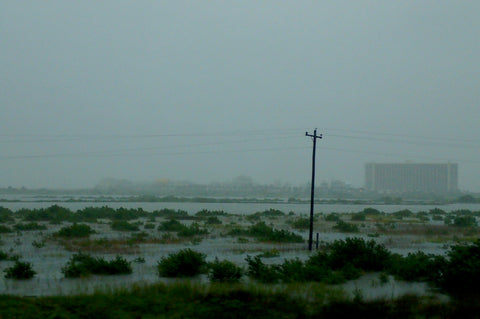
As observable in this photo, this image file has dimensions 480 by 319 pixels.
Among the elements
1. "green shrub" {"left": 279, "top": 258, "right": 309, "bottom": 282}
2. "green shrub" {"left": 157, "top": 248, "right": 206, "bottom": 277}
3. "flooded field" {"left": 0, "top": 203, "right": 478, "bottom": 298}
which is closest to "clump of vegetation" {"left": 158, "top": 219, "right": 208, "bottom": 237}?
"flooded field" {"left": 0, "top": 203, "right": 478, "bottom": 298}

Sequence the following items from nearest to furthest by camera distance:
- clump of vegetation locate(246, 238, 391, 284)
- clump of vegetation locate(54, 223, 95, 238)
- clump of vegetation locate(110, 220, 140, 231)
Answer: clump of vegetation locate(246, 238, 391, 284), clump of vegetation locate(54, 223, 95, 238), clump of vegetation locate(110, 220, 140, 231)

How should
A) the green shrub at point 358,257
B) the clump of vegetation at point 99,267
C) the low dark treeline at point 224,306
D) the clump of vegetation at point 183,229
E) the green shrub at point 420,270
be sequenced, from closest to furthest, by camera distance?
the low dark treeline at point 224,306
the green shrub at point 420,270
the clump of vegetation at point 99,267
the green shrub at point 358,257
the clump of vegetation at point 183,229

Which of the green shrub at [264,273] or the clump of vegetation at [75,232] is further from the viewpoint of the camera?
the clump of vegetation at [75,232]

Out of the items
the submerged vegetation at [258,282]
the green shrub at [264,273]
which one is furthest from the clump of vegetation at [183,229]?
the green shrub at [264,273]

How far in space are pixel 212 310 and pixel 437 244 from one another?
27.1 m

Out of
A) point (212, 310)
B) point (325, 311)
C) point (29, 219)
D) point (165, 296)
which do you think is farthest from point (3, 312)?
point (29, 219)

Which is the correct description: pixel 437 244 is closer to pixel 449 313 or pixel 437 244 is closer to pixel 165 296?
pixel 449 313

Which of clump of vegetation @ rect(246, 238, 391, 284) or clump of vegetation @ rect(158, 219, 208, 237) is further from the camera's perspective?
clump of vegetation @ rect(158, 219, 208, 237)

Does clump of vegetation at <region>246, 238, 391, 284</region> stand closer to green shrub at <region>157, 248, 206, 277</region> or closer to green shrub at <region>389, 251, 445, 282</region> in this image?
green shrub at <region>389, 251, 445, 282</region>

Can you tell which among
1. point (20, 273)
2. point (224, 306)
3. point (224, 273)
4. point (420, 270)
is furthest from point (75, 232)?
point (224, 306)

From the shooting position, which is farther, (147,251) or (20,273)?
(147,251)

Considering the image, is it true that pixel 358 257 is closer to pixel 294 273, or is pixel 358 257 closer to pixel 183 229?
pixel 294 273

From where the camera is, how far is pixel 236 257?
25.8 meters

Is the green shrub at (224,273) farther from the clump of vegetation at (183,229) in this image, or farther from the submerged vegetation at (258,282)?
the clump of vegetation at (183,229)
